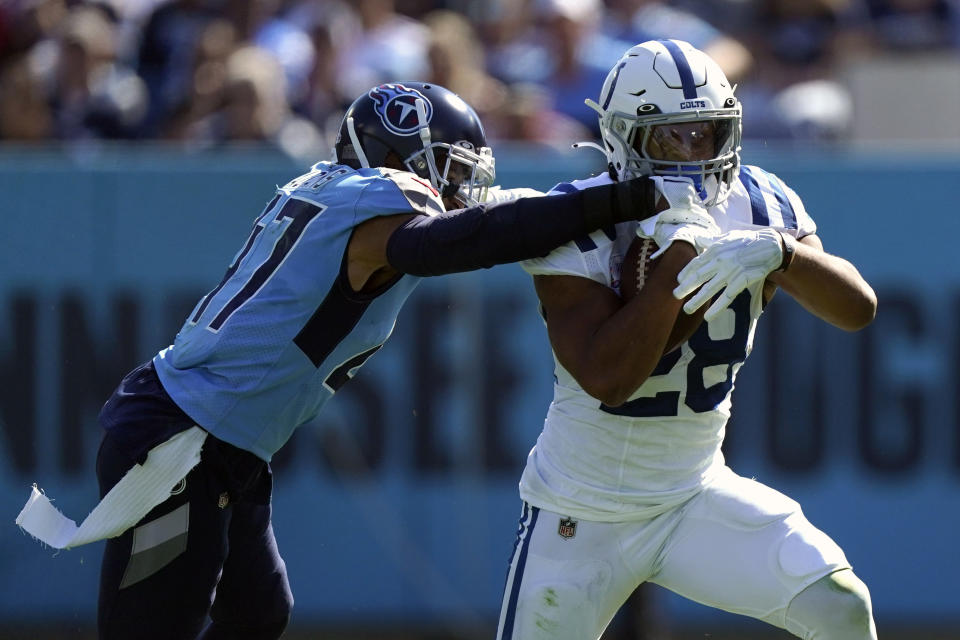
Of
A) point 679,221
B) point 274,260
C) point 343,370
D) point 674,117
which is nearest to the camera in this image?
point 679,221

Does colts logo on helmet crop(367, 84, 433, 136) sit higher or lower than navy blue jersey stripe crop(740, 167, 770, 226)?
higher

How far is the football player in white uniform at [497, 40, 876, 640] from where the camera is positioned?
3.56 meters

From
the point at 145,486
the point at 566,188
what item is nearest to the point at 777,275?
the point at 566,188

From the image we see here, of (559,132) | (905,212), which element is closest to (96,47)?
(559,132)

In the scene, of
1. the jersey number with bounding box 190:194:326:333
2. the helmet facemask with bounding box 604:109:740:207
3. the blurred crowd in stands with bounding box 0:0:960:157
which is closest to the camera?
the helmet facemask with bounding box 604:109:740:207

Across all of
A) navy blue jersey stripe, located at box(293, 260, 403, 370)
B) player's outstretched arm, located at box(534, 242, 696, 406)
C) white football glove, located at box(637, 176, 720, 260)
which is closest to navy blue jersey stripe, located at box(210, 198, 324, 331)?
navy blue jersey stripe, located at box(293, 260, 403, 370)

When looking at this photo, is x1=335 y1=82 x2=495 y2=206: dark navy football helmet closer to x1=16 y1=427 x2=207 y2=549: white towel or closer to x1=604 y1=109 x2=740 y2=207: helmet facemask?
x1=604 y1=109 x2=740 y2=207: helmet facemask

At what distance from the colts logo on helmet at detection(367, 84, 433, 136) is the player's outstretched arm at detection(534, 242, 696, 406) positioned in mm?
778

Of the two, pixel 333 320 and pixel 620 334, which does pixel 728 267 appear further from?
pixel 333 320

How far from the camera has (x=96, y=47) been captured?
808cm

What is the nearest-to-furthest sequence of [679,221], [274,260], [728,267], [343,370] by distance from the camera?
[728,267] < [679,221] < [274,260] < [343,370]

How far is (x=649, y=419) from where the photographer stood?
3.69 metres

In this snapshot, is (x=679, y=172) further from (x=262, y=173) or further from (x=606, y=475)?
(x=262, y=173)

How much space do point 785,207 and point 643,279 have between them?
535 mm
